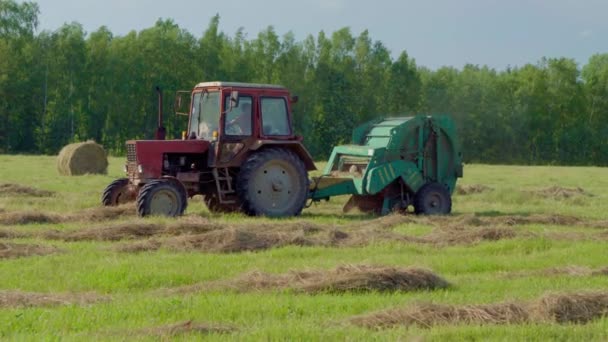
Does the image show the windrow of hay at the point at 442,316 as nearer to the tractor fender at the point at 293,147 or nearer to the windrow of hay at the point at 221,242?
the windrow of hay at the point at 221,242

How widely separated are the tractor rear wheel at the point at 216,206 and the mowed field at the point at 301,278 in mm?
736

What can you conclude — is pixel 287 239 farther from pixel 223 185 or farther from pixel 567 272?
pixel 223 185

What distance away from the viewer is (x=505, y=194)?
22.6 meters

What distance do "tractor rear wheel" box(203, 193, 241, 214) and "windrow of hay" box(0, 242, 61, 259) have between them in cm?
637

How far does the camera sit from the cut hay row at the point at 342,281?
349 inches

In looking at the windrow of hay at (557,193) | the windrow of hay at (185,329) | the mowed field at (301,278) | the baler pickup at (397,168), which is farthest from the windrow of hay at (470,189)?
the windrow of hay at (185,329)

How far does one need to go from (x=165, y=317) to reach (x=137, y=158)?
9391mm

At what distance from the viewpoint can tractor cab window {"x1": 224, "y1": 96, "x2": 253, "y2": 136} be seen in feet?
56.2

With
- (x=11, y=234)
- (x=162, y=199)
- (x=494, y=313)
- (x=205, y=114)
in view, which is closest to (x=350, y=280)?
(x=494, y=313)

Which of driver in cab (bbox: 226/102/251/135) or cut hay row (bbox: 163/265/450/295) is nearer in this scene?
cut hay row (bbox: 163/265/450/295)

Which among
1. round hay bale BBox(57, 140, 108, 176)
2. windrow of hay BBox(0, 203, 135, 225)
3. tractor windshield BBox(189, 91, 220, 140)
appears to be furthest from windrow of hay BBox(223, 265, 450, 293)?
round hay bale BBox(57, 140, 108, 176)

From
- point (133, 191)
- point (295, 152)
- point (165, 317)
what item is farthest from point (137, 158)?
point (165, 317)

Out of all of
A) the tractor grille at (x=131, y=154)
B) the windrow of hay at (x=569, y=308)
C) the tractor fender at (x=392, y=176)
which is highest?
the tractor grille at (x=131, y=154)

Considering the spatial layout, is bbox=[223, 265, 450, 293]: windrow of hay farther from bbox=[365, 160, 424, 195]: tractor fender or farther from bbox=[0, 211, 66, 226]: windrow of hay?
bbox=[365, 160, 424, 195]: tractor fender
